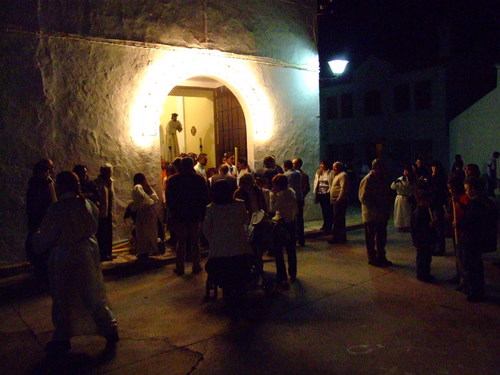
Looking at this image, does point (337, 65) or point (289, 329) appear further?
point (337, 65)

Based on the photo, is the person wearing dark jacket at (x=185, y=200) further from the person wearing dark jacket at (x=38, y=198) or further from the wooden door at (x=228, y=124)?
the wooden door at (x=228, y=124)

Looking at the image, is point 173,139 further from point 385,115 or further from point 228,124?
point 385,115

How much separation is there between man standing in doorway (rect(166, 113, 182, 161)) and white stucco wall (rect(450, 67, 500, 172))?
14.2 metres

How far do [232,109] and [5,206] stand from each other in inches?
247

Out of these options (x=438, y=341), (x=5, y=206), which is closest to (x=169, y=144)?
(x=5, y=206)

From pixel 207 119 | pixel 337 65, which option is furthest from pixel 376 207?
pixel 207 119

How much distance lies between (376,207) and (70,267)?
4885 mm

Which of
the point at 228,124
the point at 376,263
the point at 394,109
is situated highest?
the point at 394,109

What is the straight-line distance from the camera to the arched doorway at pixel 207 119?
1240 centimetres

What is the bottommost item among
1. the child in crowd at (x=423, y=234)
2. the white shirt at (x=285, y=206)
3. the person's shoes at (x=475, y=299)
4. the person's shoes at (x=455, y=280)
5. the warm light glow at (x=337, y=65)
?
the person's shoes at (x=475, y=299)

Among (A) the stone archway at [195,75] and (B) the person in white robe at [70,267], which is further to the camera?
(A) the stone archway at [195,75]

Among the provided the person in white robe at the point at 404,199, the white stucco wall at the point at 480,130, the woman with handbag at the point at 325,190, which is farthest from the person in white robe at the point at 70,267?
the white stucco wall at the point at 480,130

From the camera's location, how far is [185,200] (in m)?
7.35

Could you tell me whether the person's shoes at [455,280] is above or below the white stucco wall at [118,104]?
below
